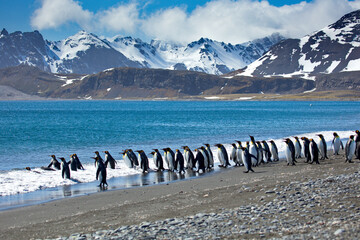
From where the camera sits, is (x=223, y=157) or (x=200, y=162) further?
(x=223, y=157)

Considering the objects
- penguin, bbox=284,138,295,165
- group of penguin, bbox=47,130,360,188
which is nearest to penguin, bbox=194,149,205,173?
group of penguin, bbox=47,130,360,188

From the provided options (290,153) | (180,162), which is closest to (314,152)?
(290,153)

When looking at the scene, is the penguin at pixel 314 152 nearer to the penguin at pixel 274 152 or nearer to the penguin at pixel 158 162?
the penguin at pixel 274 152

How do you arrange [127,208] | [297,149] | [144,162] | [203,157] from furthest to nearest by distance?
[297,149] → [144,162] → [203,157] → [127,208]

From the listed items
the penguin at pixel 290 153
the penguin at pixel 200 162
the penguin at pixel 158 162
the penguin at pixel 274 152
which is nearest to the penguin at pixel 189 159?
the penguin at pixel 200 162

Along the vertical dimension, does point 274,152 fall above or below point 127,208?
above

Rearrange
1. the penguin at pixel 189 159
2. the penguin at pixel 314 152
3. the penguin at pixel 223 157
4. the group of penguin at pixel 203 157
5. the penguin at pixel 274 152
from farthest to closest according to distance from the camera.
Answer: the penguin at pixel 274 152, the penguin at pixel 223 157, the penguin at pixel 189 159, the penguin at pixel 314 152, the group of penguin at pixel 203 157

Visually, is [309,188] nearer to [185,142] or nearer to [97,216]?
[97,216]

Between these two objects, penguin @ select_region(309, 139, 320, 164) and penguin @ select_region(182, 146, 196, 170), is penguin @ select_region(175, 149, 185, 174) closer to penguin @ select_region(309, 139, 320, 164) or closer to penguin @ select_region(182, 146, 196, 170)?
penguin @ select_region(182, 146, 196, 170)

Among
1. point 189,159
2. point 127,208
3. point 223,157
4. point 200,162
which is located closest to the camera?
point 127,208

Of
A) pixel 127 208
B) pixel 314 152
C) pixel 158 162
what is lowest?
pixel 127 208

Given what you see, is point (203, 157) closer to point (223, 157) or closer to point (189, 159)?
point (189, 159)

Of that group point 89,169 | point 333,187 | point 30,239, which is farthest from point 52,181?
point 333,187

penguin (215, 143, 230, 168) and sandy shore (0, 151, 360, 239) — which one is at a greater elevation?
penguin (215, 143, 230, 168)
